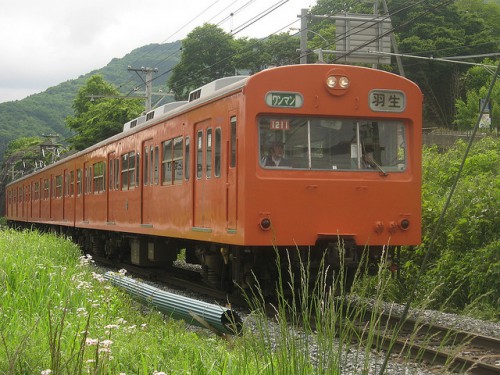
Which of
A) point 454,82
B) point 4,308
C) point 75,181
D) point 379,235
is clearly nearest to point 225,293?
point 379,235

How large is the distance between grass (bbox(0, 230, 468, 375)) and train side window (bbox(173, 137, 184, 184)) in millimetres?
2256

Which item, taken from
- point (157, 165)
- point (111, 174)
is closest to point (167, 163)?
point (157, 165)

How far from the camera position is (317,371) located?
3.42 meters

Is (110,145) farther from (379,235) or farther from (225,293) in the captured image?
(379,235)

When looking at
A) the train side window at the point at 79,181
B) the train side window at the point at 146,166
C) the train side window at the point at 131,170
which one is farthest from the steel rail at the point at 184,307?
the train side window at the point at 79,181

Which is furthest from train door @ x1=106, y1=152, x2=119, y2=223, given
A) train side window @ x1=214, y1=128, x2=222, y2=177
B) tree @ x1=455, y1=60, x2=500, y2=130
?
tree @ x1=455, y1=60, x2=500, y2=130

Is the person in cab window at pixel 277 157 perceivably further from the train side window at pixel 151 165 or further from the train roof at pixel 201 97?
the train side window at pixel 151 165

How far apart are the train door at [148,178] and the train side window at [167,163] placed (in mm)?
480

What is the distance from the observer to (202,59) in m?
52.4

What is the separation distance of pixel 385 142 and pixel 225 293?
2.98 meters

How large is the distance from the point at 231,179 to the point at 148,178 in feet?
13.6

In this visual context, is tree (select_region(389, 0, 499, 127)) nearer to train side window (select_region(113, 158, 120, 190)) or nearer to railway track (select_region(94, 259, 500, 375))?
train side window (select_region(113, 158, 120, 190))

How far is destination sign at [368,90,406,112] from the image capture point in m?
9.30

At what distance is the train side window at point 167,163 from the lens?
11770mm
